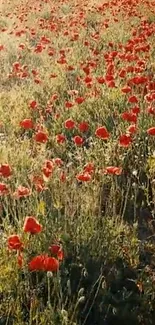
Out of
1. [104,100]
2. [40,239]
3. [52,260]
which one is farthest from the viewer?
[104,100]

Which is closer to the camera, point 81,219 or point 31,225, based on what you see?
point 31,225

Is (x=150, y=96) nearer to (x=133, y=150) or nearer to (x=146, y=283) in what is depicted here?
(x=133, y=150)

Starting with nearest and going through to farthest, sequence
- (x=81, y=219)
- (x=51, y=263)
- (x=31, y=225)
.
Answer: (x=51, y=263), (x=31, y=225), (x=81, y=219)

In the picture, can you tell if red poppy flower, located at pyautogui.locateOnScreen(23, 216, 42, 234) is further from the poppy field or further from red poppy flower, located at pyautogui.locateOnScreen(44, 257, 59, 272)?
red poppy flower, located at pyautogui.locateOnScreen(44, 257, 59, 272)

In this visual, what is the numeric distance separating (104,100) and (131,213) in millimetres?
1777

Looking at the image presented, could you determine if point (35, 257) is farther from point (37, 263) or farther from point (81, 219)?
point (81, 219)

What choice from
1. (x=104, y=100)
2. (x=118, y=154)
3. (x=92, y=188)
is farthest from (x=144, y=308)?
(x=104, y=100)

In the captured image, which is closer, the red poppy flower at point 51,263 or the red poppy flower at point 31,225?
the red poppy flower at point 51,263

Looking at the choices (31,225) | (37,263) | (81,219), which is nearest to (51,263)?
(37,263)

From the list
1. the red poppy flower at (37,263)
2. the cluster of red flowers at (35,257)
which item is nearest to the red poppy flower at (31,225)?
the cluster of red flowers at (35,257)

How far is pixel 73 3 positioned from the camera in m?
12.9

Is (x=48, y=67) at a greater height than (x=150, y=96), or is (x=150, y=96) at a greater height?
(x=150, y=96)

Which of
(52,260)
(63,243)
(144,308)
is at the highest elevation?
(52,260)

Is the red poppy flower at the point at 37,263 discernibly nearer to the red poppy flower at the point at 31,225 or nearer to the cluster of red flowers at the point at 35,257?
the cluster of red flowers at the point at 35,257
